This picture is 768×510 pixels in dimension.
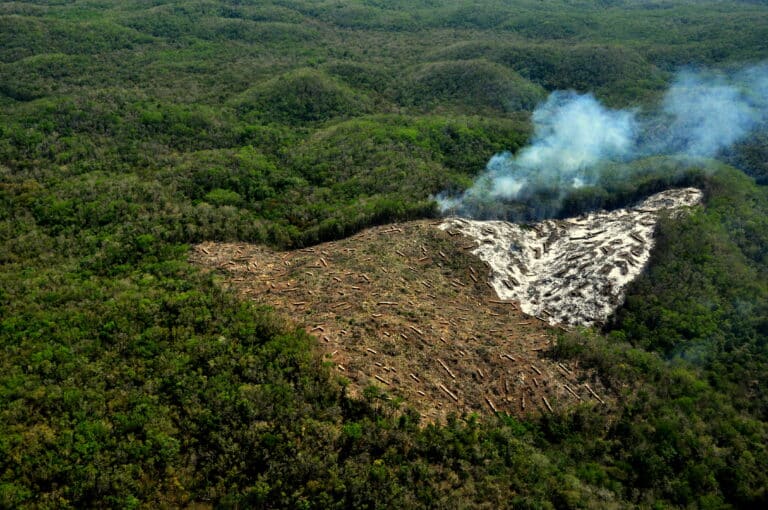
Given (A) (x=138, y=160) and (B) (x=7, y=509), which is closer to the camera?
(B) (x=7, y=509)

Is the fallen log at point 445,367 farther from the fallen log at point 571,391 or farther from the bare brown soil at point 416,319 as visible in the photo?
the fallen log at point 571,391

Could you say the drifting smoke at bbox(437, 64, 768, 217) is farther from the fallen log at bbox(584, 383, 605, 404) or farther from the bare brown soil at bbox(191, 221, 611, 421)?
the fallen log at bbox(584, 383, 605, 404)

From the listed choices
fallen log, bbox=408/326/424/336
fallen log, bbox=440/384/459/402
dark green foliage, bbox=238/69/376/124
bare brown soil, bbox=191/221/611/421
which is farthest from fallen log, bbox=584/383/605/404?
dark green foliage, bbox=238/69/376/124

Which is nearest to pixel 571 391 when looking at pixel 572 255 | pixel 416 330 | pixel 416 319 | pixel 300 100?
pixel 416 330

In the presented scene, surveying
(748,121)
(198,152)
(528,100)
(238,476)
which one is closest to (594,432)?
(238,476)

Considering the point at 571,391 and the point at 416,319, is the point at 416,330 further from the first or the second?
the point at 571,391

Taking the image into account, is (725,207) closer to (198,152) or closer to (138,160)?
(198,152)

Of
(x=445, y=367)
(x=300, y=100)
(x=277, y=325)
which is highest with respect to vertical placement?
(x=300, y=100)
